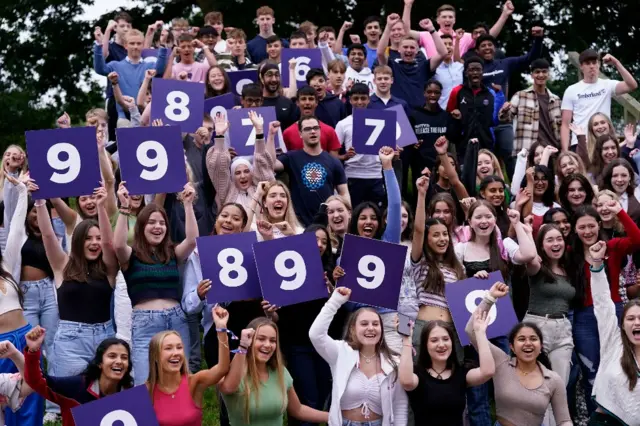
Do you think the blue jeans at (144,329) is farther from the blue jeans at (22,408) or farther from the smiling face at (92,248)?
the blue jeans at (22,408)

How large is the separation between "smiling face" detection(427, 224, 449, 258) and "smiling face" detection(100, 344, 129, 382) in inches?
116

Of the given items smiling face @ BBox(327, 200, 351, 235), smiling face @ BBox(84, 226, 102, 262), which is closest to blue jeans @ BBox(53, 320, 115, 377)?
smiling face @ BBox(84, 226, 102, 262)

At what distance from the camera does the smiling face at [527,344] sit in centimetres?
1077

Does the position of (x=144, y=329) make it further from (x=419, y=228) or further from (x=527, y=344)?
(x=527, y=344)

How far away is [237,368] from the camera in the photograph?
10102 millimetres

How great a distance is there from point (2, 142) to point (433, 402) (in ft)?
48.3

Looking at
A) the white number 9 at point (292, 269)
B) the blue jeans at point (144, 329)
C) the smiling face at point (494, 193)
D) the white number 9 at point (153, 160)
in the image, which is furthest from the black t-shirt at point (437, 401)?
the white number 9 at point (153, 160)

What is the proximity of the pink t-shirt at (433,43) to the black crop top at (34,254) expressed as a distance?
22.0 ft

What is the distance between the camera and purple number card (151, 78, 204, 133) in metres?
13.7

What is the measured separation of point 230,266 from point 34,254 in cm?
193

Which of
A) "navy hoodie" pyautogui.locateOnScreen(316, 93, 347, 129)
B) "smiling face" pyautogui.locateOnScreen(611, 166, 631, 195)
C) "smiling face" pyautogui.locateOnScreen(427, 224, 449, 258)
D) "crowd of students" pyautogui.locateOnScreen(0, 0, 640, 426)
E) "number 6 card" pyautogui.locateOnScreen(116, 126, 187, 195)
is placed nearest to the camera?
"crowd of students" pyautogui.locateOnScreen(0, 0, 640, 426)

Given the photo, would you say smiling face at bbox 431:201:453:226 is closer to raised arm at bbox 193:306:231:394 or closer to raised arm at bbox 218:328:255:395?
raised arm at bbox 218:328:255:395

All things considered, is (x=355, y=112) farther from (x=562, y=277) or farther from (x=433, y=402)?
(x=433, y=402)

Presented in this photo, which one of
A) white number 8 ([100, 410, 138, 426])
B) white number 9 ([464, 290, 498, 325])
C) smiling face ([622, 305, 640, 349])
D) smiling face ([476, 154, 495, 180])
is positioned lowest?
white number 8 ([100, 410, 138, 426])
